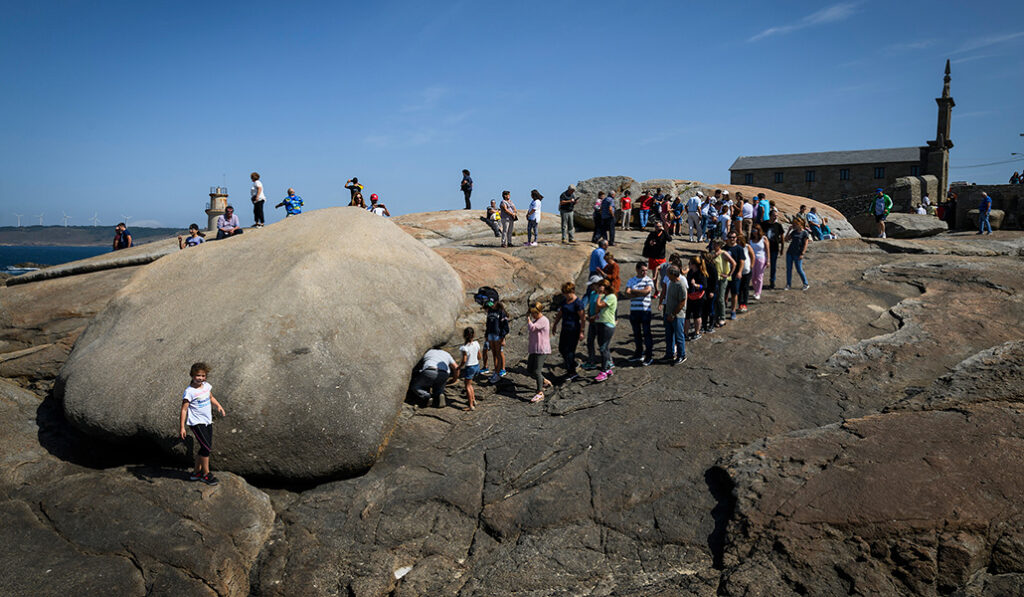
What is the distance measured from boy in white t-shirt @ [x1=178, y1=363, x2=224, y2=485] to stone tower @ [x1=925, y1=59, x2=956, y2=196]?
190ft

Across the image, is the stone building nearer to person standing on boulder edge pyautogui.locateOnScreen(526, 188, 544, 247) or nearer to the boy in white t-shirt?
person standing on boulder edge pyautogui.locateOnScreen(526, 188, 544, 247)

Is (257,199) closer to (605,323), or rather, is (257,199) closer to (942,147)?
(605,323)

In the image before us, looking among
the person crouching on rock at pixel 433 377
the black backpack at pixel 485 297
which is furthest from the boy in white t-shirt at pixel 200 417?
the black backpack at pixel 485 297

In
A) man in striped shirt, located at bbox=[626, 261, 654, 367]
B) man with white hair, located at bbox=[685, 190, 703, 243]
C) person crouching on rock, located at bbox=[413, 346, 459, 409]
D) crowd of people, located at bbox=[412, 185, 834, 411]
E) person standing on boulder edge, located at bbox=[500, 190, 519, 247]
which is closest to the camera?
person crouching on rock, located at bbox=[413, 346, 459, 409]

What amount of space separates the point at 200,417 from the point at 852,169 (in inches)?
2303

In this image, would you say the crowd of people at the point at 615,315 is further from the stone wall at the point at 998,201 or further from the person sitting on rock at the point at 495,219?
the stone wall at the point at 998,201

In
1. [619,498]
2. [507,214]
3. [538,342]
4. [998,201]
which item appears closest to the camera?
[619,498]

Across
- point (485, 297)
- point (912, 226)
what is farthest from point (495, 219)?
point (912, 226)

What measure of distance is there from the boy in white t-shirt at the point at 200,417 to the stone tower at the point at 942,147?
5803 cm

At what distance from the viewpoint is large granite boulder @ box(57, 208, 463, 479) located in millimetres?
7910

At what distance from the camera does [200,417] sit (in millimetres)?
7547

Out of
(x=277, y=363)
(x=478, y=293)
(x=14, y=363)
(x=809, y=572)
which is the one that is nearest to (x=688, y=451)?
(x=809, y=572)

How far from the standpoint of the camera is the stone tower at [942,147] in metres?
52.1

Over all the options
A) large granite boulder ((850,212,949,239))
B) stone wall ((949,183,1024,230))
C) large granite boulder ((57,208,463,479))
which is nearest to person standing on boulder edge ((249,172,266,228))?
large granite boulder ((57,208,463,479))
